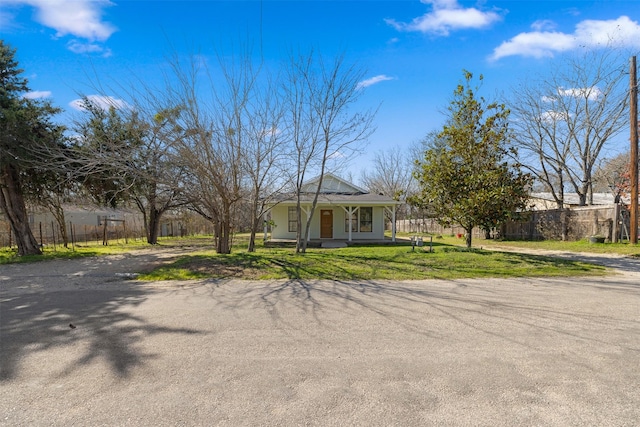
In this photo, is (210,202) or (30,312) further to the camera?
(210,202)

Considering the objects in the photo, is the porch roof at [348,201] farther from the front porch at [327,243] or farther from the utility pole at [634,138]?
the utility pole at [634,138]

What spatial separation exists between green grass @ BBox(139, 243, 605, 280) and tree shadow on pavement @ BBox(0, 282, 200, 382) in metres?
2.51

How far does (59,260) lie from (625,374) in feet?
50.9

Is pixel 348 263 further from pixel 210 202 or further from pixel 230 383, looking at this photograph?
pixel 230 383

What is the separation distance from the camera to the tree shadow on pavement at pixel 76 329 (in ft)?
12.1

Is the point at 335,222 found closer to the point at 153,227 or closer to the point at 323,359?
the point at 153,227

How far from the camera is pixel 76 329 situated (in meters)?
4.70

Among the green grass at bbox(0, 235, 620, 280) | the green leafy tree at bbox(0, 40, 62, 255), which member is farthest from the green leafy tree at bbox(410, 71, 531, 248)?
the green leafy tree at bbox(0, 40, 62, 255)

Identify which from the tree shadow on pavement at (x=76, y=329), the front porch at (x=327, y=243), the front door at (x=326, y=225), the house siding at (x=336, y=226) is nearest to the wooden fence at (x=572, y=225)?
the house siding at (x=336, y=226)

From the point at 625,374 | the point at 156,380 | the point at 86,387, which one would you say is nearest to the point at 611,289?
the point at 625,374

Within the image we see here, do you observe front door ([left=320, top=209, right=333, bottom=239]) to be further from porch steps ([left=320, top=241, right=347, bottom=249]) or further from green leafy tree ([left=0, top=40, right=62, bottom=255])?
green leafy tree ([left=0, top=40, right=62, bottom=255])

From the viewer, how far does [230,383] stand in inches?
125

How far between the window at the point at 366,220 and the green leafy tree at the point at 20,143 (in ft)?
45.7

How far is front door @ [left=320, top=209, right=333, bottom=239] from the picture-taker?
805 inches
